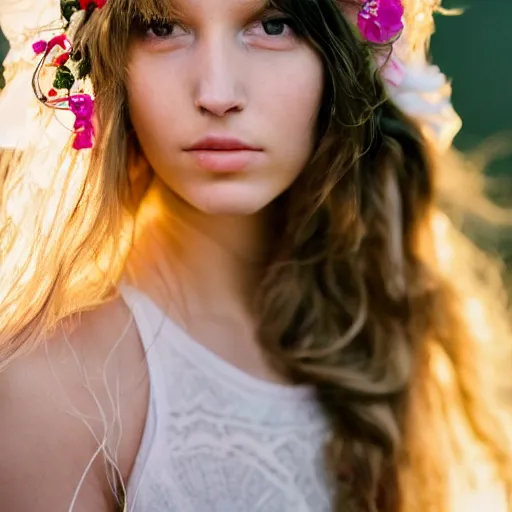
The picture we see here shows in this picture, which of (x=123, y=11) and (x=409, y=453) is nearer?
(x=123, y=11)

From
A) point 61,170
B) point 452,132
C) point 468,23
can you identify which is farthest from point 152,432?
point 468,23

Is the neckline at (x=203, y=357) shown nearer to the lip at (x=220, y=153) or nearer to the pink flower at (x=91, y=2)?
the lip at (x=220, y=153)

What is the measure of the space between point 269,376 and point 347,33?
1.22 feet

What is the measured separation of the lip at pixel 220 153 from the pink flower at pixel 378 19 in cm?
18

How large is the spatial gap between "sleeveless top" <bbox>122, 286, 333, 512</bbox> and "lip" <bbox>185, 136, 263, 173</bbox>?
17 cm

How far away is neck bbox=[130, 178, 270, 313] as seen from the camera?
87 cm

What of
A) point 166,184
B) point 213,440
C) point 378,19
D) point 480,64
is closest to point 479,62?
point 480,64

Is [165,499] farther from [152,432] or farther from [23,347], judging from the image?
[23,347]

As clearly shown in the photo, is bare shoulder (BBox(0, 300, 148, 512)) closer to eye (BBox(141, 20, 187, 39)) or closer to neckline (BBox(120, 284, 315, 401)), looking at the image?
neckline (BBox(120, 284, 315, 401))

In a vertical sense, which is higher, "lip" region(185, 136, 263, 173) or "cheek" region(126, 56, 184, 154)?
"cheek" region(126, 56, 184, 154)

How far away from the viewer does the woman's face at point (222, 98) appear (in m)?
0.75

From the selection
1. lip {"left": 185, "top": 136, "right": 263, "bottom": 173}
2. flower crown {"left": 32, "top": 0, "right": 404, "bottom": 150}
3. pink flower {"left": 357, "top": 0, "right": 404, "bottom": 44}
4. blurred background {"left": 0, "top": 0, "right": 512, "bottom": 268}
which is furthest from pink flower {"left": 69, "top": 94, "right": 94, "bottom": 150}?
blurred background {"left": 0, "top": 0, "right": 512, "bottom": 268}

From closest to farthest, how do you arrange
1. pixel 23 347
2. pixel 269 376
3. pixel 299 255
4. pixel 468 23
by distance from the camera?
pixel 23 347 < pixel 269 376 < pixel 299 255 < pixel 468 23

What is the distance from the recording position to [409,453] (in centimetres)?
94
